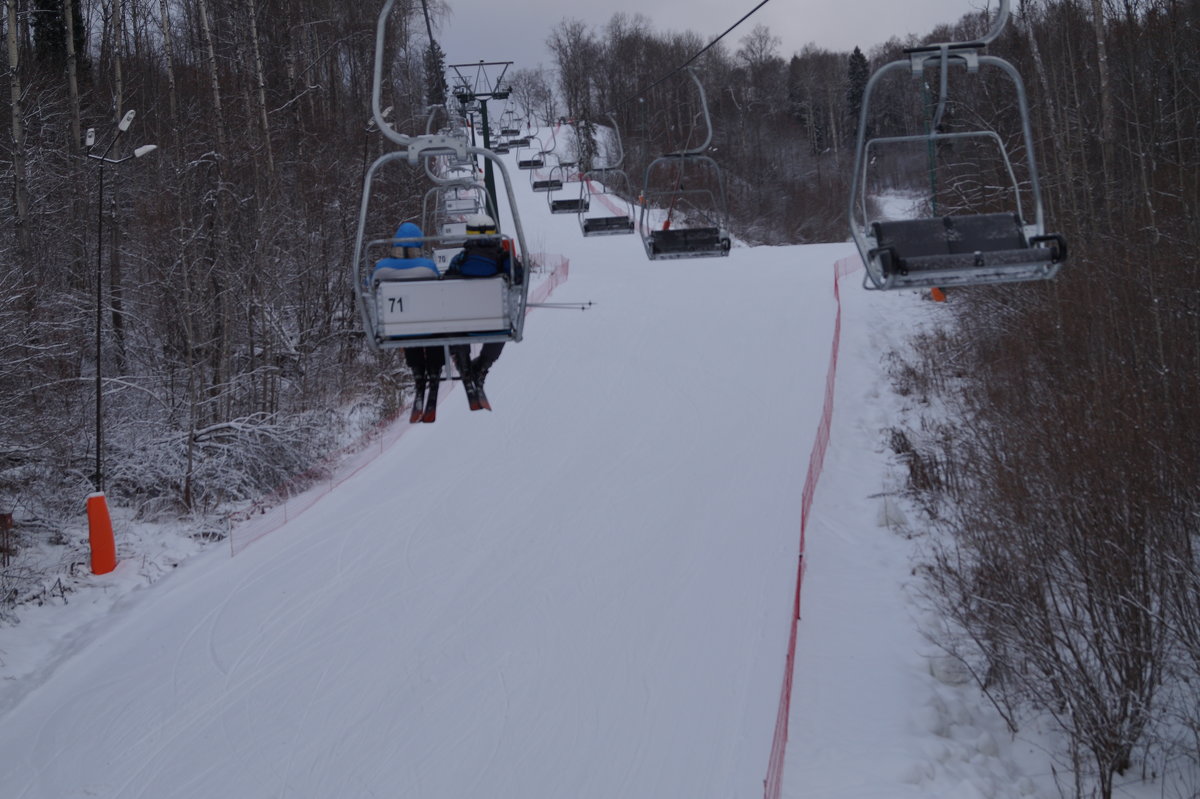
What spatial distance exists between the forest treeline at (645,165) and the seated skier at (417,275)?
4444 millimetres

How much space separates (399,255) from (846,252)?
1085 inches

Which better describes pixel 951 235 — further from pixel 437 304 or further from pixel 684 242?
pixel 684 242

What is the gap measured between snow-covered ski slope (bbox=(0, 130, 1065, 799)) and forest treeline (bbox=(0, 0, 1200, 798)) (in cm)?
131

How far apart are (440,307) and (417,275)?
17.2 inches

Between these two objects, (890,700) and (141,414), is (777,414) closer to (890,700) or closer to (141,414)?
(890,700)

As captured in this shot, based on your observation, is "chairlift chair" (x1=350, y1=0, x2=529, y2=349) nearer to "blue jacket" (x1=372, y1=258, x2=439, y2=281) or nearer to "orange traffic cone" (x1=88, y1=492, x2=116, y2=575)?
"blue jacket" (x1=372, y1=258, x2=439, y2=281)

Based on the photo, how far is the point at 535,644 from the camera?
1038 centimetres

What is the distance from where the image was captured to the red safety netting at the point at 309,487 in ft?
44.4

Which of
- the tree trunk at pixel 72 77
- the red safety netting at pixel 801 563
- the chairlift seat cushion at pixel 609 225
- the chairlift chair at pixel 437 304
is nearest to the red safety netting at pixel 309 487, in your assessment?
the chairlift seat cushion at pixel 609 225

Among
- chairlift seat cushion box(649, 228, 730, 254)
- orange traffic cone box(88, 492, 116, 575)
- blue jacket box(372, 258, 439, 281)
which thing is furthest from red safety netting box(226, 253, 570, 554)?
blue jacket box(372, 258, 439, 281)

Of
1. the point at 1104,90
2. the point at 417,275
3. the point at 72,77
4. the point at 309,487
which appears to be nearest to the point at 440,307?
the point at 417,275

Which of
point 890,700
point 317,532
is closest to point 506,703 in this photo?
point 890,700

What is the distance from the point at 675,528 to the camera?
1330cm

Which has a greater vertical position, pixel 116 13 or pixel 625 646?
pixel 116 13
